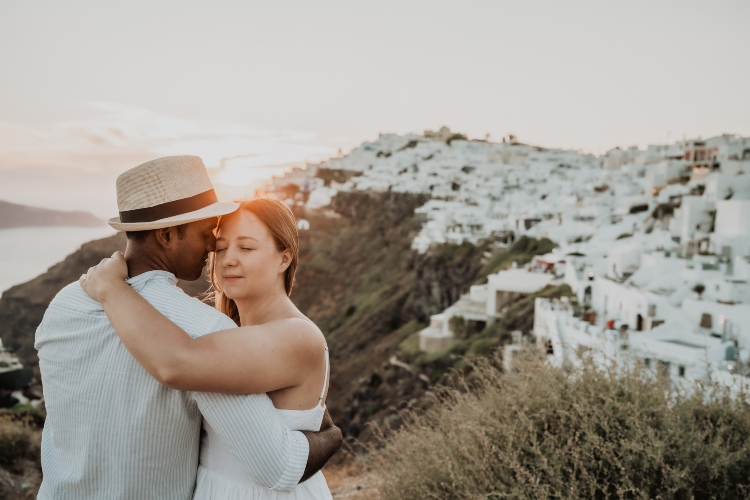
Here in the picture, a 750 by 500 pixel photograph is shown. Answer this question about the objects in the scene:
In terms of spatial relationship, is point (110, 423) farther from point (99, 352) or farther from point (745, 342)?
point (745, 342)

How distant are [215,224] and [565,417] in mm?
2457

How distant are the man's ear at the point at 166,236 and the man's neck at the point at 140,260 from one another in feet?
0.13

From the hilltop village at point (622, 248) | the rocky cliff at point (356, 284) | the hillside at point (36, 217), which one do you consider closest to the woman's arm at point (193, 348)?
the hilltop village at point (622, 248)

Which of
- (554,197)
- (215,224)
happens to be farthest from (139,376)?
(554,197)

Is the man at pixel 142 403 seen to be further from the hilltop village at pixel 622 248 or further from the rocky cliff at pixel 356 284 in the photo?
the rocky cliff at pixel 356 284

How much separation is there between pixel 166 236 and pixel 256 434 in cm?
65

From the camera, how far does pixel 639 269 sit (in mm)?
21219

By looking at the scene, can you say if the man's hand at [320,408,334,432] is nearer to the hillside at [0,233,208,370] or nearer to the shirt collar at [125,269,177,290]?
→ the shirt collar at [125,269,177,290]

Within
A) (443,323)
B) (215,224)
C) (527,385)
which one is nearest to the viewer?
(215,224)

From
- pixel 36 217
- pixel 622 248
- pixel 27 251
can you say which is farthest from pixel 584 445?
pixel 622 248

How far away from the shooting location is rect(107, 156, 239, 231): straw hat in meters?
1.78

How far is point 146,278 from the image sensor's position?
177 centimetres

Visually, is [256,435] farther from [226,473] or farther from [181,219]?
[181,219]

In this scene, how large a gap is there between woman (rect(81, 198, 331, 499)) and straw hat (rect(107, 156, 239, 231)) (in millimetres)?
155
